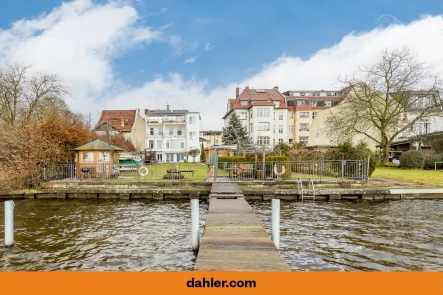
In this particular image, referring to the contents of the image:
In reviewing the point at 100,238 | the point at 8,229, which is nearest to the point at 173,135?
the point at 100,238

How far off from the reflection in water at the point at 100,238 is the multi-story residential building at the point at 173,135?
4606 cm

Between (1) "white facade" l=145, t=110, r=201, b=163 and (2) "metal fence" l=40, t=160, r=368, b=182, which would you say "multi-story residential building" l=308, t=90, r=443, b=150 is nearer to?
(2) "metal fence" l=40, t=160, r=368, b=182

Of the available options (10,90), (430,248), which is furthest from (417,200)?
(10,90)

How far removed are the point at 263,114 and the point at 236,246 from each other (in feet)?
174

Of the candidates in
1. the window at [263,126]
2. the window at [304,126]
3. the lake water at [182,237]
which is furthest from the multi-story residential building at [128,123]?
the lake water at [182,237]

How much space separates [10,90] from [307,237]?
35.2 meters

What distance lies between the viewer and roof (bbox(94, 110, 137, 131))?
57531 millimetres

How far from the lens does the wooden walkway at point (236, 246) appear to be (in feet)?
17.0

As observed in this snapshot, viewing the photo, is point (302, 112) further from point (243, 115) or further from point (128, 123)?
point (128, 123)

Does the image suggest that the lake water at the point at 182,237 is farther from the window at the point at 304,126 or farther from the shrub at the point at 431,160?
the window at the point at 304,126

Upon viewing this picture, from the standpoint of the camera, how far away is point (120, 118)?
2338 inches

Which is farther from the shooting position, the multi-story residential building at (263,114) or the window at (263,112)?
the window at (263,112)

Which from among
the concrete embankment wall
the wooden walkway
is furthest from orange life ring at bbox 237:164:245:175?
the wooden walkway

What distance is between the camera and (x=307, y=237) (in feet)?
29.2
